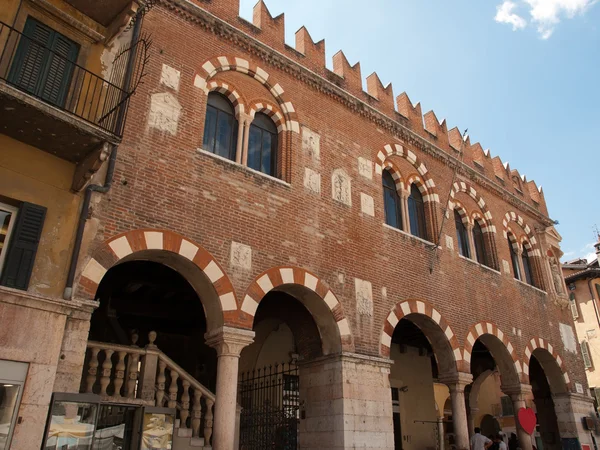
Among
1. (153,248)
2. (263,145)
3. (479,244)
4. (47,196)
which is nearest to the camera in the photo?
(47,196)

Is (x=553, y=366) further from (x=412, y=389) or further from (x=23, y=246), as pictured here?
(x=23, y=246)

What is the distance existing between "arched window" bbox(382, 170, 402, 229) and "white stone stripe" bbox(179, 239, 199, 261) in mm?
5937

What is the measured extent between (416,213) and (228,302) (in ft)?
23.6

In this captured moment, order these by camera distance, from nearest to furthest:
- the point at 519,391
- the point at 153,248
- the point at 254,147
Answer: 1. the point at 153,248
2. the point at 254,147
3. the point at 519,391

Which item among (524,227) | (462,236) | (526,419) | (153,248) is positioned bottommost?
(526,419)

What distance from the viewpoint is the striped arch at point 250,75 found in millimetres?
10602

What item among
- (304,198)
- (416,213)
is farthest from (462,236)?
(304,198)

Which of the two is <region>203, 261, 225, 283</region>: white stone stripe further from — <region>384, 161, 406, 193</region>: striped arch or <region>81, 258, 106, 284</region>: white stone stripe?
<region>384, 161, 406, 193</region>: striped arch

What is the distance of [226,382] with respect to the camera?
341 inches

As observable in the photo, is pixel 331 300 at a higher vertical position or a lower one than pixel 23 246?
higher

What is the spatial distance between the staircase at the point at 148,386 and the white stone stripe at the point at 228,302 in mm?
1238

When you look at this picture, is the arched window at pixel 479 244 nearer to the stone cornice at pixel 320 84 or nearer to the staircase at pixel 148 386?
the stone cornice at pixel 320 84

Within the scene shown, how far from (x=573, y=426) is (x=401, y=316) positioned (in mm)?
8028

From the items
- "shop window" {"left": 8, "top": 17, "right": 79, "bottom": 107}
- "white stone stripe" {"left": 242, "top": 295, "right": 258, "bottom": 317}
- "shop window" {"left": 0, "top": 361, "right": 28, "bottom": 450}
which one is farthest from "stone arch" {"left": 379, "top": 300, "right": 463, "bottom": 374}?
"shop window" {"left": 8, "top": 17, "right": 79, "bottom": 107}
